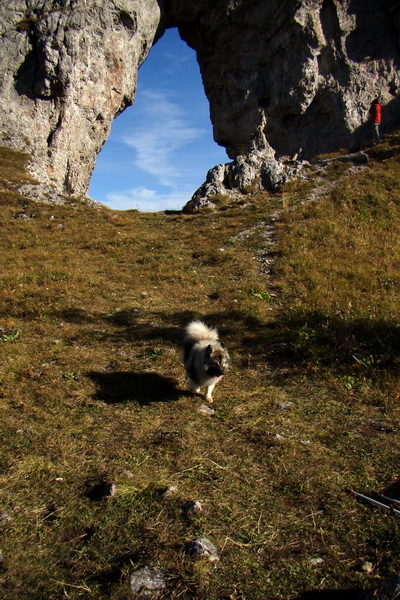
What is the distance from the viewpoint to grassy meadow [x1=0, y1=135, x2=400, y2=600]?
3990 mm

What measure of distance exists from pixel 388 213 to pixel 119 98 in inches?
1543

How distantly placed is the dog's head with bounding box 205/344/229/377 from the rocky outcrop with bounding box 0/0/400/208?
123 ft

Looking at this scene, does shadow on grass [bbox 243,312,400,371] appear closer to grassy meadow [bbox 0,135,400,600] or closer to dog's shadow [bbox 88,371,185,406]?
grassy meadow [bbox 0,135,400,600]

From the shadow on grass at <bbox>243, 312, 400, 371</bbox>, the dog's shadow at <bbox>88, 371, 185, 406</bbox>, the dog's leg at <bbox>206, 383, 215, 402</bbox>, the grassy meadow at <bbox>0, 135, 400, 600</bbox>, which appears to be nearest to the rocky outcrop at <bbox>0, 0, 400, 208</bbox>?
the grassy meadow at <bbox>0, 135, 400, 600</bbox>

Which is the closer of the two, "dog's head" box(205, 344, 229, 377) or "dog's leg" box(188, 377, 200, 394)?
"dog's head" box(205, 344, 229, 377)

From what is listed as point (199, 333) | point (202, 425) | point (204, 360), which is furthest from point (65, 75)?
point (202, 425)

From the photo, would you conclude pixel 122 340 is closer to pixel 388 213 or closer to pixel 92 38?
pixel 388 213

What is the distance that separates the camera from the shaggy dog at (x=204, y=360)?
7785 mm

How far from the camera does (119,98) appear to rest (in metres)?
49.1

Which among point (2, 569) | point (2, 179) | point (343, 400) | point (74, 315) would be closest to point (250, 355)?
point (343, 400)

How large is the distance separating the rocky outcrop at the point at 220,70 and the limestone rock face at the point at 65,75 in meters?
0.11

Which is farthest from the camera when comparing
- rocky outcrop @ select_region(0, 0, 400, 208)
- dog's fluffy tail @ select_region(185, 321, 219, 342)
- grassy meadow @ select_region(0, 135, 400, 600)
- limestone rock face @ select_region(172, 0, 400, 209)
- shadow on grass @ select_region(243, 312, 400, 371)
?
limestone rock face @ select_region(172, 0, 400, 209)

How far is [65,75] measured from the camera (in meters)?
43.6

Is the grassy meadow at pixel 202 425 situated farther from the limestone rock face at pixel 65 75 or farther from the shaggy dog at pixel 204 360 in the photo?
the limestone rock face at pixel 65 75
